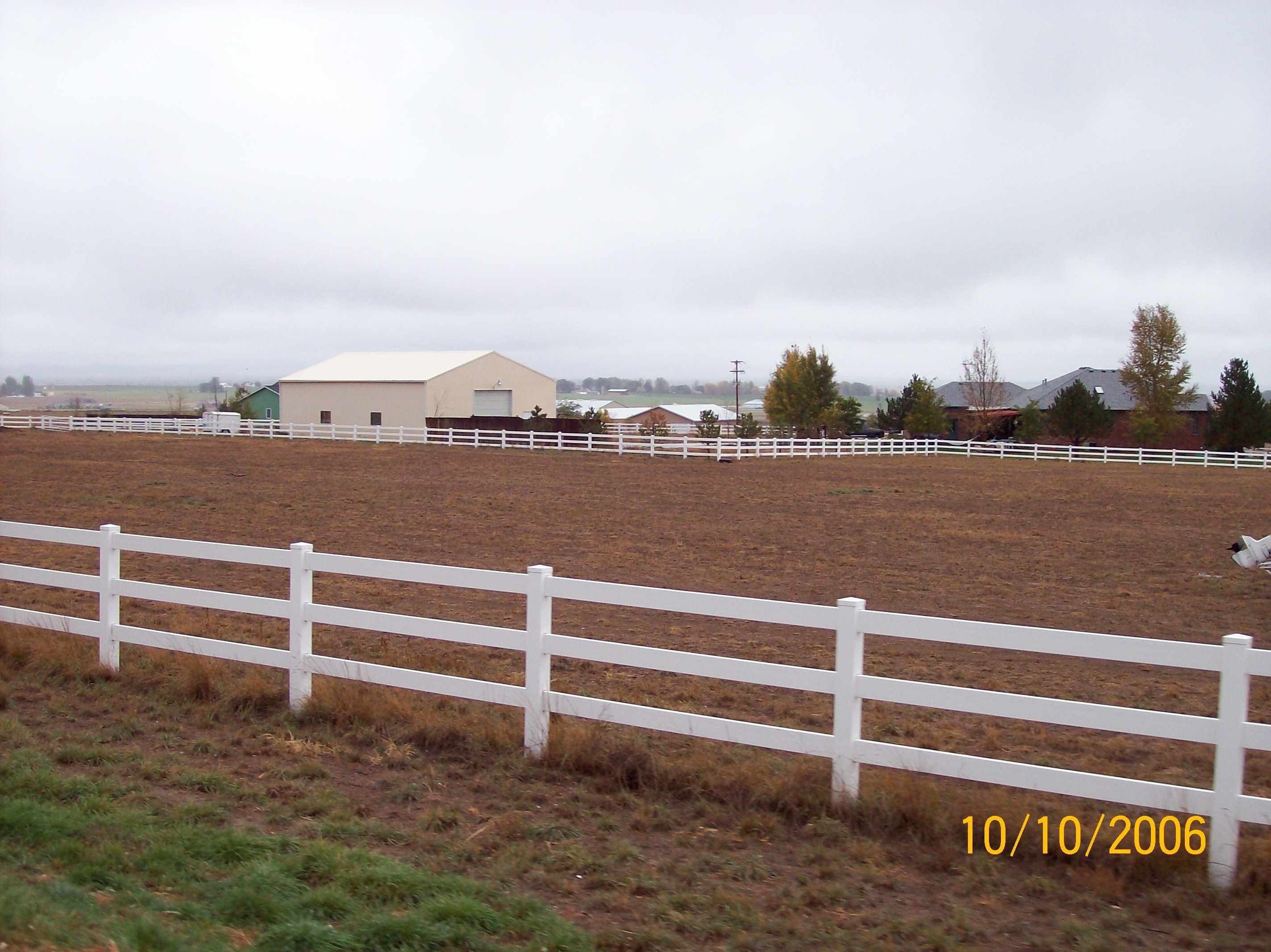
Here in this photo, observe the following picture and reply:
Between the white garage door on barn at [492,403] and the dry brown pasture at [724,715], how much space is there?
50519 millimetres

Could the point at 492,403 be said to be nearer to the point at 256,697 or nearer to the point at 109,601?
the point at 109,601

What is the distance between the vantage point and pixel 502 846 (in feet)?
17.5

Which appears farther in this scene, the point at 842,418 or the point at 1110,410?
the point at 842,418

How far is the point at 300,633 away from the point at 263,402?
3448 inches

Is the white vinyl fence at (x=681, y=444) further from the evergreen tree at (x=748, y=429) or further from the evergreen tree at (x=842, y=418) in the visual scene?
the evergreen tree at (x=748, y=429)

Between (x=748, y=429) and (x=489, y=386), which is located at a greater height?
(x=489, y=386)

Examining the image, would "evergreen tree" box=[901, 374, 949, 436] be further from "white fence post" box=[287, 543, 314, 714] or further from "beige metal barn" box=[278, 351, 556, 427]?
"white fence post" box=[287, 543, 314, 714]

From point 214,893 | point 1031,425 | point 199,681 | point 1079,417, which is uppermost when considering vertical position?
point 1079,417

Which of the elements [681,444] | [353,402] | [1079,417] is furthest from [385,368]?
[1079,417]

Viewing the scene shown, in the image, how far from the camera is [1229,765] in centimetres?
497

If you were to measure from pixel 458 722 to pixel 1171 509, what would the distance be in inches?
1018

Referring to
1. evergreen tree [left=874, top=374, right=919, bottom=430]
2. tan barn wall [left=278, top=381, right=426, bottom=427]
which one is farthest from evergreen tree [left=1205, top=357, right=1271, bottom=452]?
tan barn wall [left=278, top=381, right=426, bottom=427]

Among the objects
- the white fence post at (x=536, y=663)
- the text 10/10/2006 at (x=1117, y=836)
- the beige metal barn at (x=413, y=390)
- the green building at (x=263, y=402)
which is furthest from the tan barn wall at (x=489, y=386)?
the text 10/10/2006 at (x=1117, y=836)

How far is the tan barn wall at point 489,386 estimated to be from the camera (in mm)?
70062
